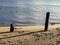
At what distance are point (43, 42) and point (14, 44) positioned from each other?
1822mm

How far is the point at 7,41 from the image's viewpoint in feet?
38.5

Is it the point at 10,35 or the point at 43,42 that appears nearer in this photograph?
the point at 43,42

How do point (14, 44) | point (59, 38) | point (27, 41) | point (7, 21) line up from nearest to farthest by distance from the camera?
point (14, 44), point (27, 41), point (59, 38), point (7, 21)

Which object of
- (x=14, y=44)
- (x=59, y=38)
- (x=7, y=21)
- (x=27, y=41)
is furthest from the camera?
(x=7, y=21)

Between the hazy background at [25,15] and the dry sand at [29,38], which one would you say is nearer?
the dry sand at [29,38]

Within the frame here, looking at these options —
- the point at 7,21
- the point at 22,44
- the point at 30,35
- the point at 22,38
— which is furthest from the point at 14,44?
the point at 7,21

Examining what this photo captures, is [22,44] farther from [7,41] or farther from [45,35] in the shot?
[45,35]

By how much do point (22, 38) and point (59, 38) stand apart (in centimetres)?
240

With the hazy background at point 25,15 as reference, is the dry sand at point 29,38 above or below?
below

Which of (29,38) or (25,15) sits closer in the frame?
(29,38)

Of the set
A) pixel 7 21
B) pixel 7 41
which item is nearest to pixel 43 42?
pixel 7 41

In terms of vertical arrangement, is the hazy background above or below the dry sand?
above

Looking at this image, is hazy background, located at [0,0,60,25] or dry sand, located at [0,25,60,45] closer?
dry sand, located at [0,25,60,45]

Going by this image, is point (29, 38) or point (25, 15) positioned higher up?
point (25, 15)
